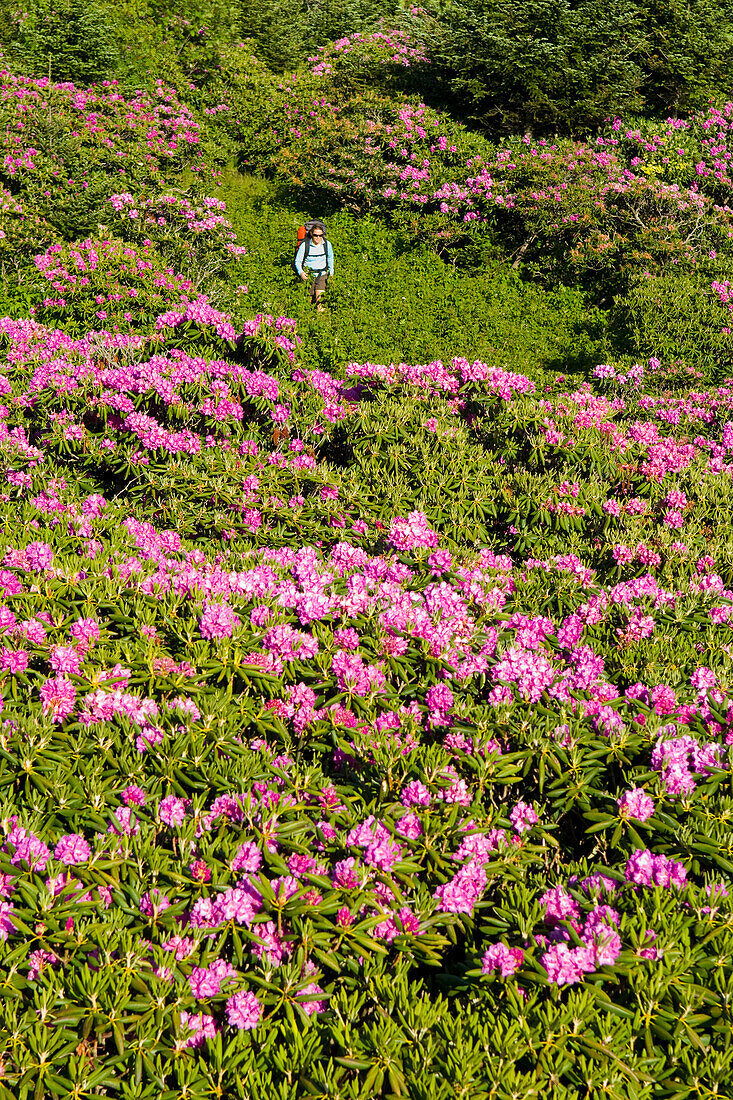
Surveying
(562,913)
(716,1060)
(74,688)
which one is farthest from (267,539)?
(716,1060)

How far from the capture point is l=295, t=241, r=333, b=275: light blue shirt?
10414 mm

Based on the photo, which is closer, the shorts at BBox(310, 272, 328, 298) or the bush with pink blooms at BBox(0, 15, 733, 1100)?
the bush with pink blooms at BBox(0, 15, 733, 1100)

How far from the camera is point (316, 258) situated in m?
10.5

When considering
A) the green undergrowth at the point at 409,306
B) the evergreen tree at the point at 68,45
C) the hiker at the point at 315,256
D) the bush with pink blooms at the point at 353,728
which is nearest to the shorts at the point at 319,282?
the hiker at the point at 315,256

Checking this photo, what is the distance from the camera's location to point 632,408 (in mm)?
6129

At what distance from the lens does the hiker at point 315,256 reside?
33.9 feet

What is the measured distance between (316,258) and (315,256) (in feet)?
0.10

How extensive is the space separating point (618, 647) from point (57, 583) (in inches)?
107

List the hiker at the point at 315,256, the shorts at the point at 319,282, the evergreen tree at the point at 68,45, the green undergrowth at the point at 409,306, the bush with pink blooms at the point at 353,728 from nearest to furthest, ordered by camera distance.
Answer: the bush with pink blooms at the point at 353,728, the green undergrowth at the point at 409,306, the hiker at the point at 315,256, the shorts at the point at 319,282, the evergreen tree at the point at 68,45

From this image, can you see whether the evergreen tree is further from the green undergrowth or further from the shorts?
the shorts

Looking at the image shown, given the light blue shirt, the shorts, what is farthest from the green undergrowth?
the light blue shirt

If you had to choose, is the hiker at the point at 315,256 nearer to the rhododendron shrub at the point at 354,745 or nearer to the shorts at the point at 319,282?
the shorts at the point at 319,282

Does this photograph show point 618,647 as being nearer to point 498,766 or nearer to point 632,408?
point 498,766

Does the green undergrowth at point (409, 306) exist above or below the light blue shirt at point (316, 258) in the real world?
below
